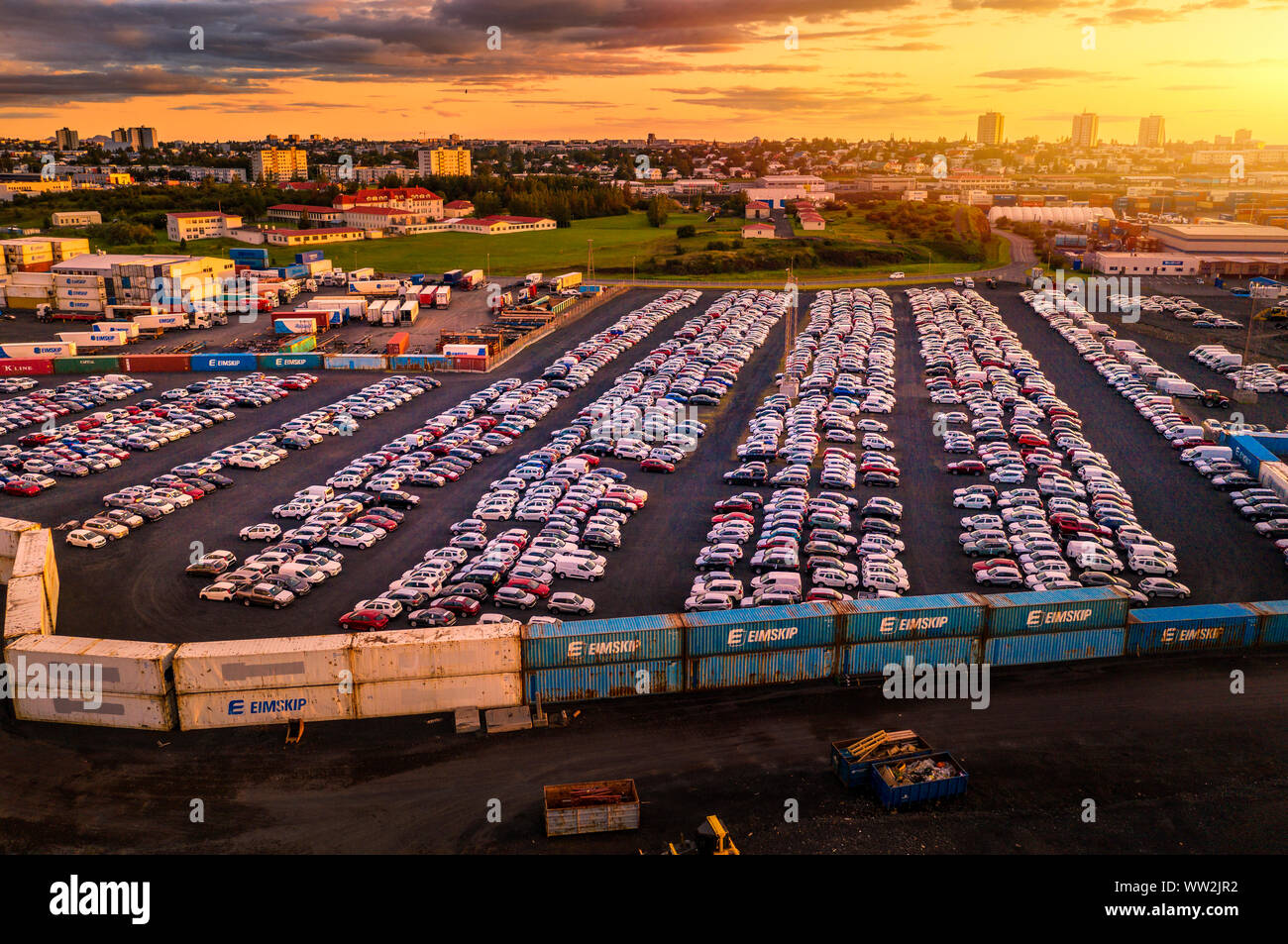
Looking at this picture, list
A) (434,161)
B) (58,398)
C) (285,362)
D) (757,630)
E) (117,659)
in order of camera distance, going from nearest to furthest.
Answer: (117,659), (757,630), (58,398), (285,362), (434,161)

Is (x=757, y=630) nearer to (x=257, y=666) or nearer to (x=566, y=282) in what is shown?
(x=257, y=666)

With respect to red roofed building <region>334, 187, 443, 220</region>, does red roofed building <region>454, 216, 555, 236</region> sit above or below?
below

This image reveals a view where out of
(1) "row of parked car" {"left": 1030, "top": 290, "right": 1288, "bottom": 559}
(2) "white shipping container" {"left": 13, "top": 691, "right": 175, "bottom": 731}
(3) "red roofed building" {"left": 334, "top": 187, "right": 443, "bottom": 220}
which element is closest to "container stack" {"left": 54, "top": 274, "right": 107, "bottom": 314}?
(3) "red roofed building" {"left": 334, "top": 187, "right": 443, "bottom": 220}

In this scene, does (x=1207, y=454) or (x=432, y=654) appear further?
(x=1207, y=454)

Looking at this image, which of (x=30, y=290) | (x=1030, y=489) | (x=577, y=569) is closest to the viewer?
(x=577, y=569)

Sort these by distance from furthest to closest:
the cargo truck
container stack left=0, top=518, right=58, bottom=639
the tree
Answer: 1. the tree
2. the cargo truck
3. container stack left=0, top=518, right=58, bottom=639

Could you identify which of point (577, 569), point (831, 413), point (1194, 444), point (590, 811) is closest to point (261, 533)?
point (577, 569)

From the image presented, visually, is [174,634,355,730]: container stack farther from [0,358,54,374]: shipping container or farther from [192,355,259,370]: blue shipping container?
[0,358,54,374]: shipping container

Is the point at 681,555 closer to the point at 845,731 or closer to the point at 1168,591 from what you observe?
the point at 845,731
